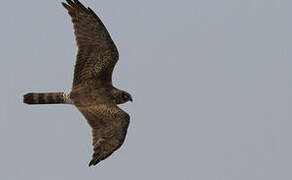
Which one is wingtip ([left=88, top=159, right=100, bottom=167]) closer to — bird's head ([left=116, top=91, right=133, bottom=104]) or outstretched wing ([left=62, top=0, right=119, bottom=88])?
outstretched wing ([left=62, top=0, right=119, bottom=88])


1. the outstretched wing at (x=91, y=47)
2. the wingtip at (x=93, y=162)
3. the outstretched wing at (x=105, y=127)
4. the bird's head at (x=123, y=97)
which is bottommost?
the wingtip at (x=93, y=162)

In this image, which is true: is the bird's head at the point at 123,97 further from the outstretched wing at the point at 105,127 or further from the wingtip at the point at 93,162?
the wingtip at the point at 93,162

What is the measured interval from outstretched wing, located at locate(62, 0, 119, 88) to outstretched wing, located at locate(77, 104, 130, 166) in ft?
3.66

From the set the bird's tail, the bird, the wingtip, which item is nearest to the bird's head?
the bird

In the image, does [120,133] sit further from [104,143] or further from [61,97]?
[61,97]

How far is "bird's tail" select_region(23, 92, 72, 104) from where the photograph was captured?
23.5 m

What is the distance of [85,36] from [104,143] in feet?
11.5

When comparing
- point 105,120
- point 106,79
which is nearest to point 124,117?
point 105,120

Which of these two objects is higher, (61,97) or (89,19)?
(89,19)

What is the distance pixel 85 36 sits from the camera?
2345 centimetres

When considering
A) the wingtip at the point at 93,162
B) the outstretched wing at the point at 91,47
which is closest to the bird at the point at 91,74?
the outstretched wing at the point at 91,47

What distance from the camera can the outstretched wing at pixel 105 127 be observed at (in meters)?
21.2

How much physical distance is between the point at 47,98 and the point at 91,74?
1379mm

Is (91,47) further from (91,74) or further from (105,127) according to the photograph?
(105,127)
